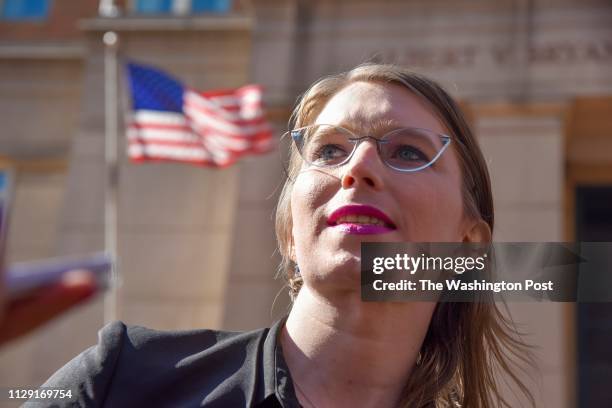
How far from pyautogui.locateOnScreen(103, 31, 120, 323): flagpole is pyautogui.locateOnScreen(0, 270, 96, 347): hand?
7544 millimetres

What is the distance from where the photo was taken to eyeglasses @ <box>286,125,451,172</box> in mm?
1924

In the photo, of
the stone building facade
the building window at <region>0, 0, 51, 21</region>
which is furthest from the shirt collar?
the building window at <region>0, 0, 51, 21</region>

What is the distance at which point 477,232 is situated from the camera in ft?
6.97

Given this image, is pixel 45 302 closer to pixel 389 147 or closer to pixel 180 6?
pixel 389 147

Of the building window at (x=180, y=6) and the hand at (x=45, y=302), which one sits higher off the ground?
the building window at (x=180, y=6)

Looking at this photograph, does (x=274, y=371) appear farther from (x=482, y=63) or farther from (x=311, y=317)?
(x=482, y=63)

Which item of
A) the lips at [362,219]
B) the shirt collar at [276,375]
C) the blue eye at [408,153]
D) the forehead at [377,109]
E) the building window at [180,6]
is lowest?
the shirt collar at [276,375]

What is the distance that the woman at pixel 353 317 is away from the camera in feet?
5.81

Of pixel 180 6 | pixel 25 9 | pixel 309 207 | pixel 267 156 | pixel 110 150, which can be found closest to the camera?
pixel 309 207

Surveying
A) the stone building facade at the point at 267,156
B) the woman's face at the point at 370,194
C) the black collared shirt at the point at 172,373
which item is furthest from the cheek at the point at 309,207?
the stone building facade at the point at 267,156

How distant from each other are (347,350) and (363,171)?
38 centimetres

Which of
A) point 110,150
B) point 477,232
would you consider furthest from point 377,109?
point 110,150

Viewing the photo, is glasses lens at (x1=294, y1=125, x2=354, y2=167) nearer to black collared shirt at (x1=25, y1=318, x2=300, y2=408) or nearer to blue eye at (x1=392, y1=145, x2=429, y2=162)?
blue eye at (x1=392, y1=145, x2=429, y2=162)

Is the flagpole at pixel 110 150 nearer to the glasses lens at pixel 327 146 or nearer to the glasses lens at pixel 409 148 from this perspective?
the glasses lens at pixel 327 146
